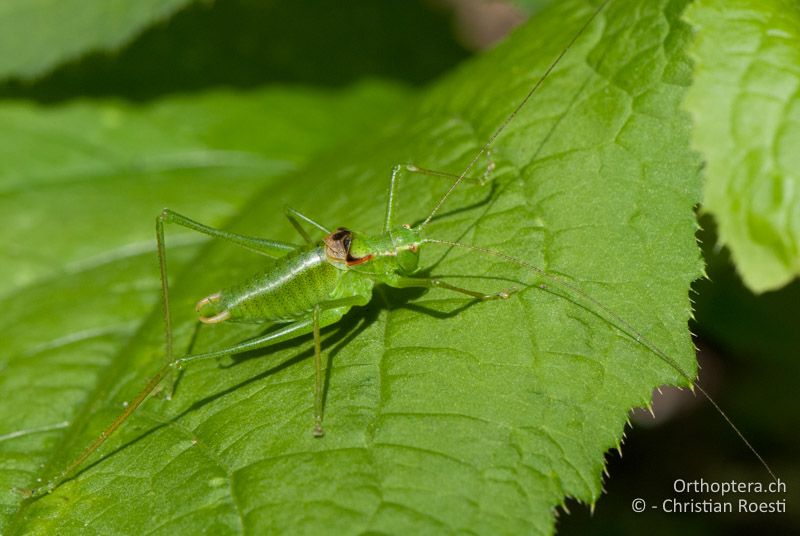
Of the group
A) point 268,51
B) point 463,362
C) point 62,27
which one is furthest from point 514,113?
point 268,51

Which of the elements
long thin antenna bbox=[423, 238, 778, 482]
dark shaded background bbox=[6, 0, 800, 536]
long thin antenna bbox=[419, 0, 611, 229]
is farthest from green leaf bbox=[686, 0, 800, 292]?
dark shaded background bbox=[6, 0, 800, 536]

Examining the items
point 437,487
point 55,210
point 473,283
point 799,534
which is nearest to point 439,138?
point 473,283

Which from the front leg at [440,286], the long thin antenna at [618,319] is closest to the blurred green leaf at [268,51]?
the front leg at [440,286]

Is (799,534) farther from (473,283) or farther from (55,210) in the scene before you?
(55,210)

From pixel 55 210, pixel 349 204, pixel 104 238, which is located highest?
pixel 55 210

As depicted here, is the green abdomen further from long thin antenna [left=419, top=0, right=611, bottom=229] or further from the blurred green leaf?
the blurred green leaf
